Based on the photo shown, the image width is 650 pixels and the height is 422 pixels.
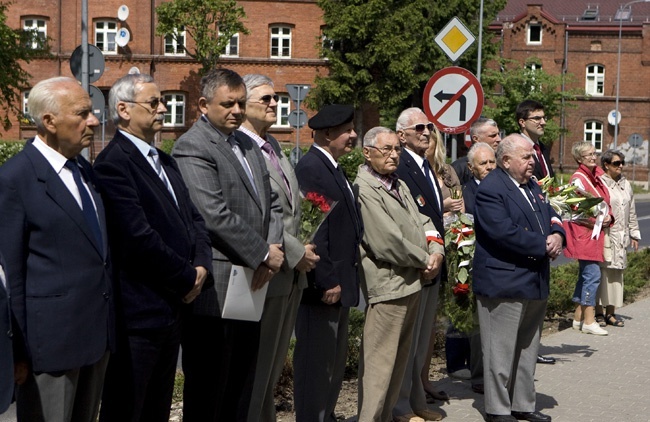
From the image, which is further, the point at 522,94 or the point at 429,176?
the point at 522,94

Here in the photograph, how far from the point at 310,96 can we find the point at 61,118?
56.6 m

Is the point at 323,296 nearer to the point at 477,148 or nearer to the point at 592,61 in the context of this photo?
the point at 477,148

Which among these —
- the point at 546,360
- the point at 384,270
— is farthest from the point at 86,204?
the point at 546,360

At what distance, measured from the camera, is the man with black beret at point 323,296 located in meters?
6.84

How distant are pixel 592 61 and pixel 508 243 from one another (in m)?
69.9

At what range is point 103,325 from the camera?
15.8 feet

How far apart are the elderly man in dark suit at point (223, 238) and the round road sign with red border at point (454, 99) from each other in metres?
6.89

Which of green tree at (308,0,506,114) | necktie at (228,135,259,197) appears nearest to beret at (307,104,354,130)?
necktie at (228,135,259,197)

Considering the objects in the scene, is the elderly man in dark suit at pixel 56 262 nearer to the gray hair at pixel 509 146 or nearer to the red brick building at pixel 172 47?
the gray hair at pixel 509 146

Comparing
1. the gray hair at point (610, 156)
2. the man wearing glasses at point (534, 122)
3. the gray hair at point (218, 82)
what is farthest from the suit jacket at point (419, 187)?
the gray hair at point (610, 156)

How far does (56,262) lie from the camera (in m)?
4.66

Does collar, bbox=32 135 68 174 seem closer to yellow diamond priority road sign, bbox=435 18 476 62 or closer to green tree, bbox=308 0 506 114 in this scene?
yellow diamond priority road sign, bbox=435 18 476 62

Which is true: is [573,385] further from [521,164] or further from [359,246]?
[359,246]

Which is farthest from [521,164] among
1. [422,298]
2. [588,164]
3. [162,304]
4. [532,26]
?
[532,26]
